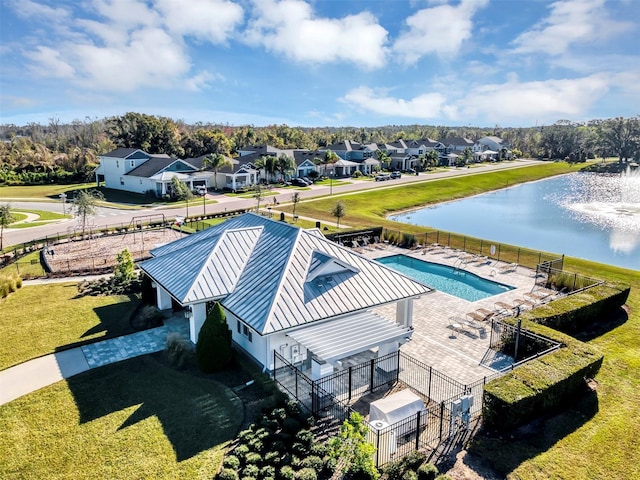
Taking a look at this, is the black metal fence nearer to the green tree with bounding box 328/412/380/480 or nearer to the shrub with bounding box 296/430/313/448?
the green tree with bounding box 328/412/380/480

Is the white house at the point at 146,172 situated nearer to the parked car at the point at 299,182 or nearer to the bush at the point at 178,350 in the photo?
the parked car at the point at 299,182

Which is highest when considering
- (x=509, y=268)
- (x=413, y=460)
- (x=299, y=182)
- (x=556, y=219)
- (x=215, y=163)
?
(x=215, y=163)

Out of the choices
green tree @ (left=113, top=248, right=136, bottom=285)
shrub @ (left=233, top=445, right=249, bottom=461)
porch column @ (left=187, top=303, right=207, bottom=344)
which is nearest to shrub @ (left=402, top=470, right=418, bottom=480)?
shrub @ (left=233, top=445, right=249, bottom=461)

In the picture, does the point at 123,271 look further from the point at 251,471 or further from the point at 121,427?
the point at 251,471

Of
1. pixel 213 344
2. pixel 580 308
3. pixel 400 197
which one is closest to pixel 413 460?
pixel 213 344

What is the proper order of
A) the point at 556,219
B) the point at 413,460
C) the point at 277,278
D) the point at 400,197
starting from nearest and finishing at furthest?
the point at 413,460, the point at 277,278, the point at 556,219, the point at 400,197

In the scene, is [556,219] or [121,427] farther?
[556,219]
